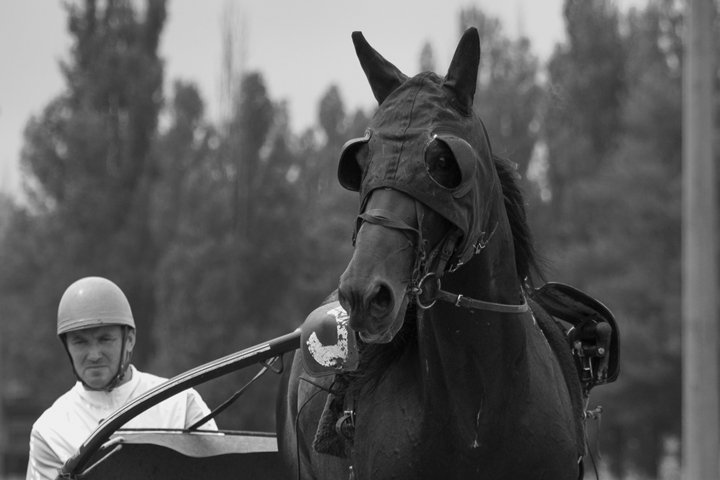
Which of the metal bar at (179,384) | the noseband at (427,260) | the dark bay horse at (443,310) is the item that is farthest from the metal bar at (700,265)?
the noseband at (427,260)

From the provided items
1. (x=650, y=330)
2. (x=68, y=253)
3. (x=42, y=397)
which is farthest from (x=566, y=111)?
(x=42, y=397)

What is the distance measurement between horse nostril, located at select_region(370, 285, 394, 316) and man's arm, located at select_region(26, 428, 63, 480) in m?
3.08

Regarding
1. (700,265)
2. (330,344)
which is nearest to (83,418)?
(330,344)

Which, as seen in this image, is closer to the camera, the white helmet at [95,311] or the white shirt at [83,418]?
the white shirt at [83,418]

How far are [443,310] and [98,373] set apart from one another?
287 cm

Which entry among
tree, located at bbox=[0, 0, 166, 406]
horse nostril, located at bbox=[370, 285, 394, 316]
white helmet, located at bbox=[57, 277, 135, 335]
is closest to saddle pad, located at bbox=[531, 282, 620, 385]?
horse nostril, located at bbox=[370, 285, 394, 316]

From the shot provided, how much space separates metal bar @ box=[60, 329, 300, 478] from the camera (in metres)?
4.73

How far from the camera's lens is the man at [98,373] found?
5852mm

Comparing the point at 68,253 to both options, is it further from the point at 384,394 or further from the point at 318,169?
the point at 384,394

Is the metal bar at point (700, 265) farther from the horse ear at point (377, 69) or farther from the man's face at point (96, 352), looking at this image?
the horse ear at point (377, 69)

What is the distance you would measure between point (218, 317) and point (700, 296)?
20473 millimetres

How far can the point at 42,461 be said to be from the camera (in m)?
5.66

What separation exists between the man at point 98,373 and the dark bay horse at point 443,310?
82.6 inches

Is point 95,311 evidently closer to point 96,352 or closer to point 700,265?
point 96,352
